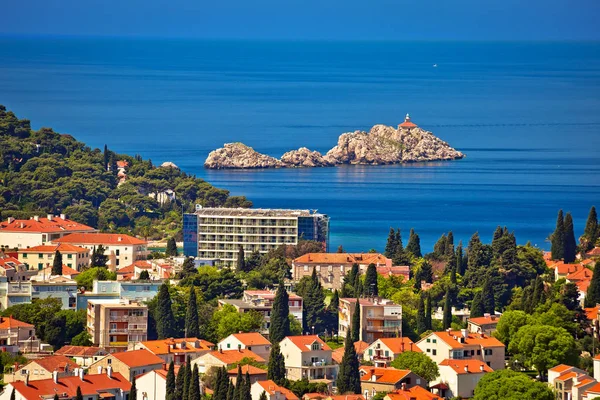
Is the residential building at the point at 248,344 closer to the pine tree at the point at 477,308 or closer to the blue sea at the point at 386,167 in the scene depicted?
the pine tree at the point at 477,308

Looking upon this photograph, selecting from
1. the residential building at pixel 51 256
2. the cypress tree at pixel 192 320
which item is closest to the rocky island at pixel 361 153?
the residential building at pixel 51 256

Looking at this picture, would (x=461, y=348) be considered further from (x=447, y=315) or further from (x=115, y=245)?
(x=115, y=245)

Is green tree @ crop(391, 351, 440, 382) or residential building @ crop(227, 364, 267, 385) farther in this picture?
green tree @ crop(391, 351, 440, 382)

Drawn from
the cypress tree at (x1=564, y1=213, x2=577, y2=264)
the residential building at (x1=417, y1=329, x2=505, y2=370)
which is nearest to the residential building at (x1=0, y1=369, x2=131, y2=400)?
the residential building at (x1=417, y1=329, x2=505, y2=370)

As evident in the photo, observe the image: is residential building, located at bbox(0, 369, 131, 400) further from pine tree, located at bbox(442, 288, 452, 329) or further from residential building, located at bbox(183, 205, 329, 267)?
residential building, located at bbox(183, 205, 329, 267)

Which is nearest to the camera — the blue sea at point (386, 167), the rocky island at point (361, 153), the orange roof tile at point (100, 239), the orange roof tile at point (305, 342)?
the orange roof tile at point (305, 342)

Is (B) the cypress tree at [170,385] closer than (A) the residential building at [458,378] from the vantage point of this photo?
Yes

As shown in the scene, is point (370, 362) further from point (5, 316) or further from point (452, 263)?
point (452, 263)

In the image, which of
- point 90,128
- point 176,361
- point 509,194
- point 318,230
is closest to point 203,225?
point 318,230
